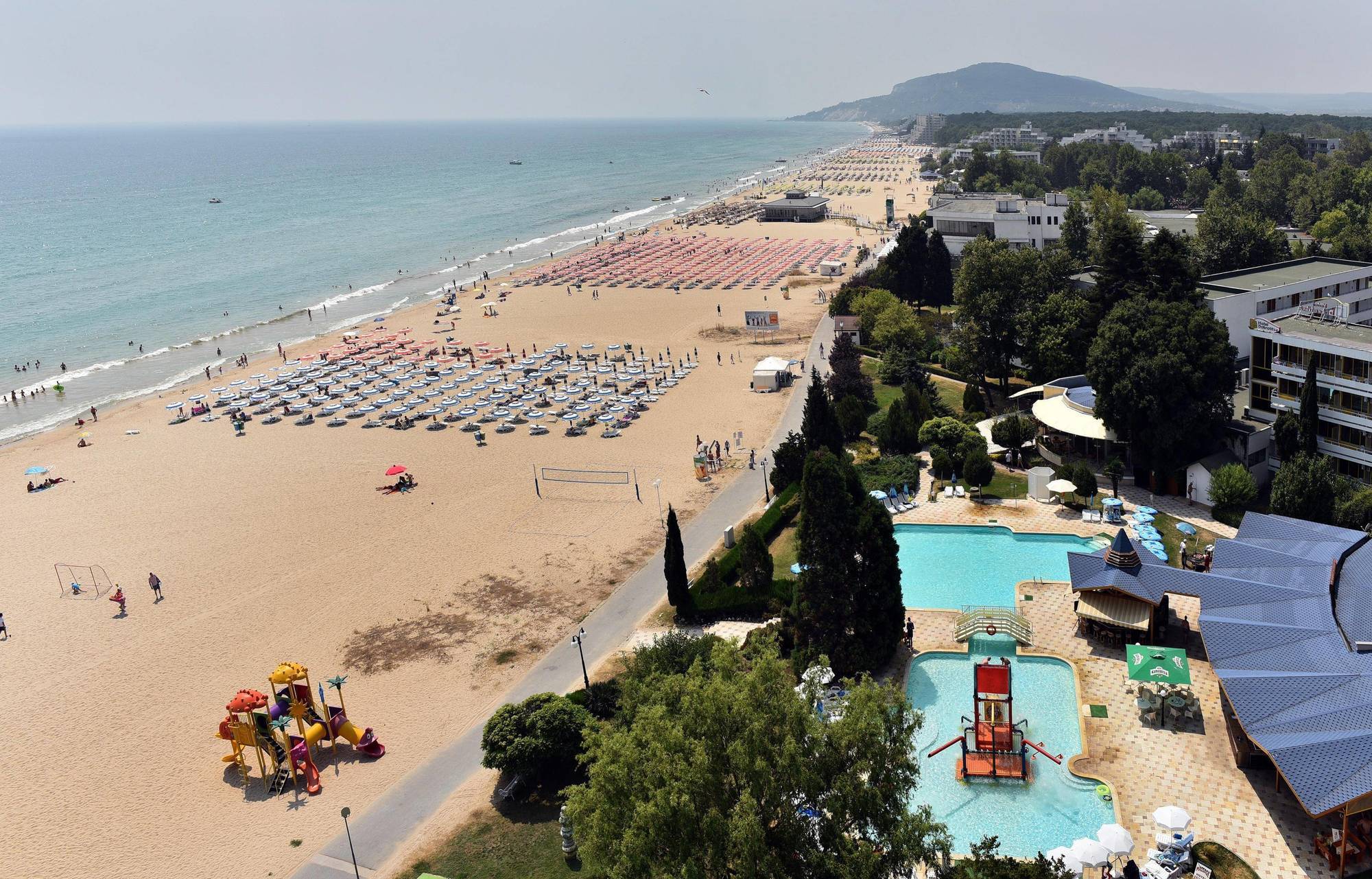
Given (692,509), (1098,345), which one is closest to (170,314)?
(692,509)

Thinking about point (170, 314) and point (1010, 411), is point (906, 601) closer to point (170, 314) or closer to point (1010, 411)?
point (1010, 411)

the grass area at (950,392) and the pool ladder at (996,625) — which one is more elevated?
the grass area at (950,392)

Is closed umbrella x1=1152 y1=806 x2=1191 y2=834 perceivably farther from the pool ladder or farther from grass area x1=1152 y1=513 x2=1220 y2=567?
grass area x1=1152 y1=513 x2=1220 y2=567

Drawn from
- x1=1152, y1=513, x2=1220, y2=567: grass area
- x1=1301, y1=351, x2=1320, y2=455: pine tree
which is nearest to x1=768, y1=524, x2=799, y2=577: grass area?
x1=1152, y1=513, x2=1220, y2=567: grass area

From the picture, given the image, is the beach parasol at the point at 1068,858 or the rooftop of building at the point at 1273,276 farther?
the rooftop of building at the point at 1273,276

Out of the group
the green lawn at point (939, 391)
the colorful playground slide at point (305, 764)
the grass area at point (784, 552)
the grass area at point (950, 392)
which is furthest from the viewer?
the green lawn at point (939, 391)

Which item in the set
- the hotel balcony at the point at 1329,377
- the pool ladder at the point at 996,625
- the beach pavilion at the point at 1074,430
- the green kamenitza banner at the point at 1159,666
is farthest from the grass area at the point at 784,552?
the hotel balcony at the point at 1329,377

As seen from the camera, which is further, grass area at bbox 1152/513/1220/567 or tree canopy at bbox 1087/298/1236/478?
tree canopy at bbox 1087/298/1236/478

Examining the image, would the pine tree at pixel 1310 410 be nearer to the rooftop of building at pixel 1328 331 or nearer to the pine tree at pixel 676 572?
the rooftop of building at pixel 1328 331
